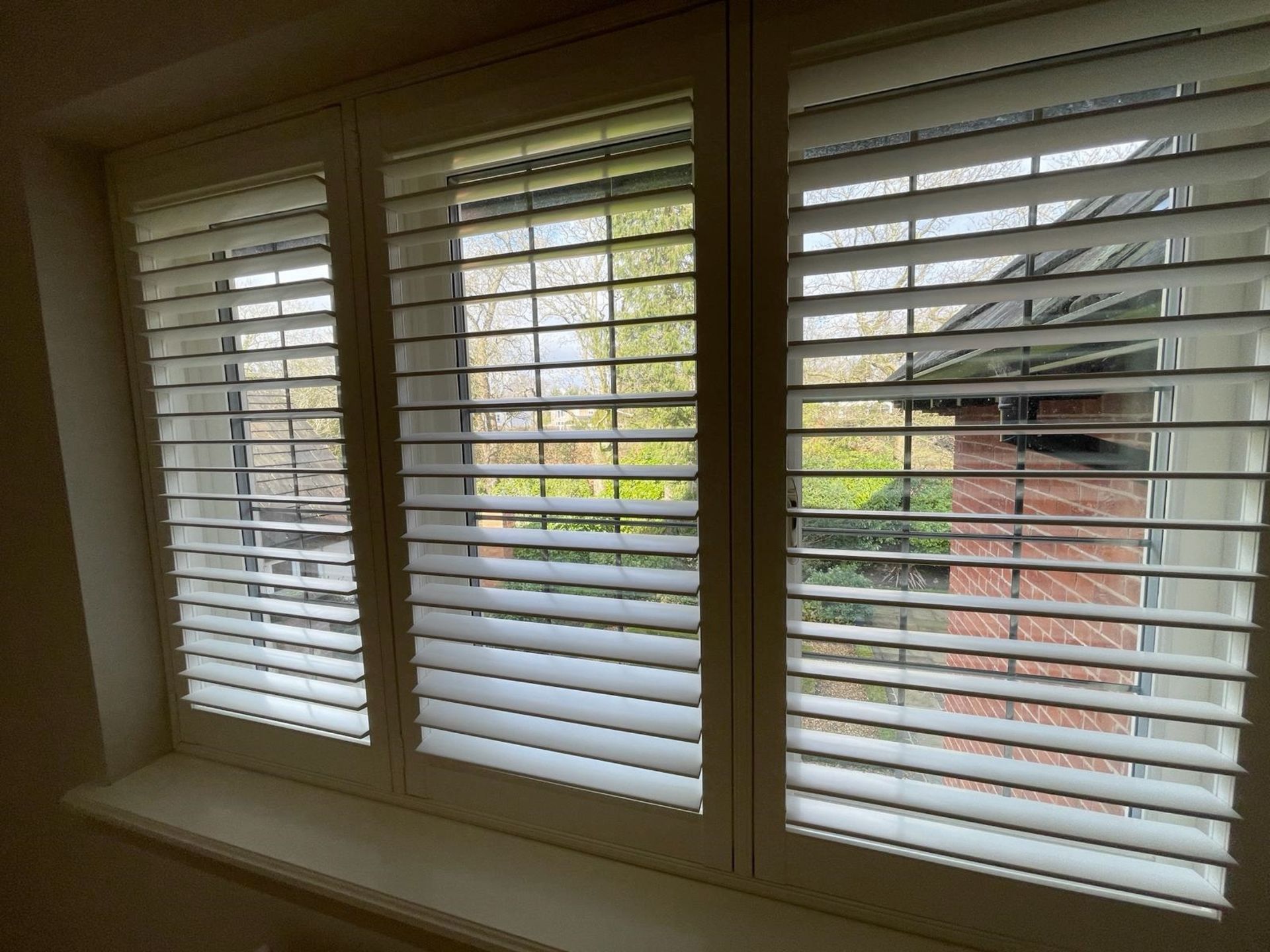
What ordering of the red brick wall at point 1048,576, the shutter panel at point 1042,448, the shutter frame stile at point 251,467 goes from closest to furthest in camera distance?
the shutter panel at point 1042,448, the red brick wall at point 1048,576, the shutter frame stile at point 251,467

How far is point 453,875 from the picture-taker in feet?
2.56

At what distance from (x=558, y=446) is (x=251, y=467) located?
1.88 feet

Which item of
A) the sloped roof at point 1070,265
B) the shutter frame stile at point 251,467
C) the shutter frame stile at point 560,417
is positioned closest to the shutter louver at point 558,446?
the shutter frame stile at point 560,417

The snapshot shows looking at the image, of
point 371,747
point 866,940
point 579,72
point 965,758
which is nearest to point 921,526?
point 965,758

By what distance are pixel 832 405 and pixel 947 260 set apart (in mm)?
214

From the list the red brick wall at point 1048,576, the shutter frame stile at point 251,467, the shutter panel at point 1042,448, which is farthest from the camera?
the shutter frame stile at point 251,467

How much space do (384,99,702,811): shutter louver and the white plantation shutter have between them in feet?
0.52

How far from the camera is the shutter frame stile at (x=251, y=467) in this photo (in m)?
0.88

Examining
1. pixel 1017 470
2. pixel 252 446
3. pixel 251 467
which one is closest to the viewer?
pixel 1017 470

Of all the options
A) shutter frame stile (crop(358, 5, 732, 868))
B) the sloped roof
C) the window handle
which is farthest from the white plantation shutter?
the sloped roof

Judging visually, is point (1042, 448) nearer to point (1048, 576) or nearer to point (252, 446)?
point (1048, 576)

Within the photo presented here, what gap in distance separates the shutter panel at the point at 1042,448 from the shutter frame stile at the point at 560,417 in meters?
0.14

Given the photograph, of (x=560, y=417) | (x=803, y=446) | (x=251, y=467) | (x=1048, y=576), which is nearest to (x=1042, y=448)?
(x=1048, y=576)

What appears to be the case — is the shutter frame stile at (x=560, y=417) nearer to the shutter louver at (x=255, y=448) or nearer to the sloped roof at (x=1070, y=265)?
the shutter louver at (x=255, y=448)
